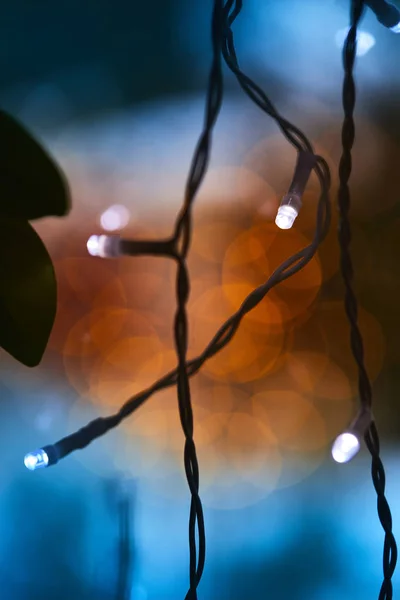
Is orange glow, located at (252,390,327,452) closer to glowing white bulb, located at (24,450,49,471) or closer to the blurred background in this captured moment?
the blurred background

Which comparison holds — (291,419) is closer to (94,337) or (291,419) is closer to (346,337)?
(346,337)

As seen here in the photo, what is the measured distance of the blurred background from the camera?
589 mm

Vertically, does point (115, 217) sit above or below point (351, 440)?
above

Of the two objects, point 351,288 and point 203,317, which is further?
point 203,317

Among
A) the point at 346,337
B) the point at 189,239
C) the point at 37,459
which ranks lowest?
the point at 37,459

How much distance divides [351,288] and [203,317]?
0.63 feet

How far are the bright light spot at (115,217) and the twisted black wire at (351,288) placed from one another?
0.26 m

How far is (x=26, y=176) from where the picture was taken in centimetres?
55

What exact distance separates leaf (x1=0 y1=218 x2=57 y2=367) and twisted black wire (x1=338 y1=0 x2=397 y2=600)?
351 mm

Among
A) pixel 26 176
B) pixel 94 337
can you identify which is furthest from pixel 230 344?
pixel 26 176

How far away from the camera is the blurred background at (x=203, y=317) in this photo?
589 millimetres

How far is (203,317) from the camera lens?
60 centimetres

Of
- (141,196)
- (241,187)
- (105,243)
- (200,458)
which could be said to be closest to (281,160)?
(241,187)

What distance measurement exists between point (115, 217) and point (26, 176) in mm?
116
